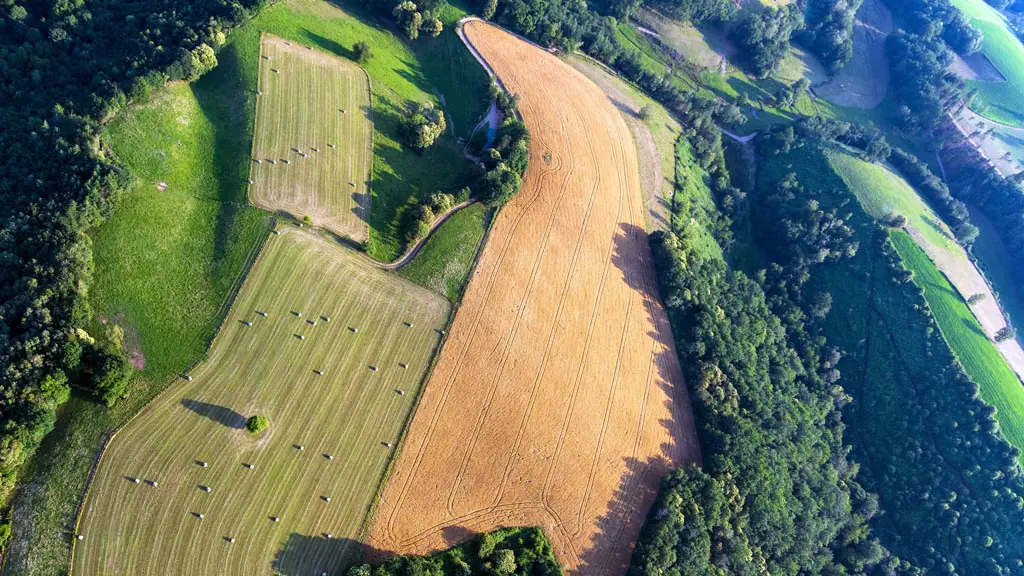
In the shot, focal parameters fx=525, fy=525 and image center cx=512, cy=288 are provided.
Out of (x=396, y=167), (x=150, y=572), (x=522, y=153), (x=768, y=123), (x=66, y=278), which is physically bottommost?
(x=150, y=572)

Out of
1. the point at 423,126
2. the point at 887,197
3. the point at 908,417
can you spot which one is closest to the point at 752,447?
the point at 908,417

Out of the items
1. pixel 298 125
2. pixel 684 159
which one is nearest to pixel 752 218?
pixel 684 159

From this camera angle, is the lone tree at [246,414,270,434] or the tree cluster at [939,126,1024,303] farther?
the tree cluster at [939,126,1024,303]

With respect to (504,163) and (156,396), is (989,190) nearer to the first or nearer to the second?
(504,163)

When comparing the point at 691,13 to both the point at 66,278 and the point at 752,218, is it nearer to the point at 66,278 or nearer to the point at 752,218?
the point at 752,218

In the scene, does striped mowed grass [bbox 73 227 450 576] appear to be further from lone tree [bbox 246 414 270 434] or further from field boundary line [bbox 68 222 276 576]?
lone tree [bbox 246 414 270 434]

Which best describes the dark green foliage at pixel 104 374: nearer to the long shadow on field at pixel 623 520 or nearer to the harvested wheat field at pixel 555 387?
the harvested wheat field at pixel 555 387

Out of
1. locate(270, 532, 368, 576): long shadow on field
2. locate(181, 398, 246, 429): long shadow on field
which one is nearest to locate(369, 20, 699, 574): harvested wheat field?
locate(270, 532, 368, 576): long shadow on field
